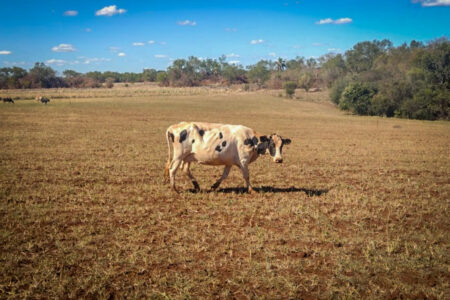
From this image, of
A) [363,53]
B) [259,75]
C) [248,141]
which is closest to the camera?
[248,141]

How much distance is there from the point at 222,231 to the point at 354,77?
57.0 metres

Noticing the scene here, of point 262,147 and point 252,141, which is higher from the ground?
point 252,141

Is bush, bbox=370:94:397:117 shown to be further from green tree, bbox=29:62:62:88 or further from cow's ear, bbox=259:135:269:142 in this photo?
green tree, bbox=29:62:62:88

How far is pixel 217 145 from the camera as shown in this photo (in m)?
9.66

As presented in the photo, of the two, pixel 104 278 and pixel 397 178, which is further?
pixel 397 178

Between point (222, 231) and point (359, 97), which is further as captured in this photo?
point (359, 97)

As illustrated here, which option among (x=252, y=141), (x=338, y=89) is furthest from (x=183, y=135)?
(x=338, y=89)

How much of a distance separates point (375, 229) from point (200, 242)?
385 cm

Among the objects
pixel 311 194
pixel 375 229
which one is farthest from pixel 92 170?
pixel 375 229

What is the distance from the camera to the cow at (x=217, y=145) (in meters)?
9.68

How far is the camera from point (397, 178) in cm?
1259

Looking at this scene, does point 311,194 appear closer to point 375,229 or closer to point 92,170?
point 375,229

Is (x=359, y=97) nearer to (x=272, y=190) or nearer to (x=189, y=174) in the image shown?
(x=272, y=190)

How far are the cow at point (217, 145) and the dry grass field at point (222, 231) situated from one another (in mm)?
987
